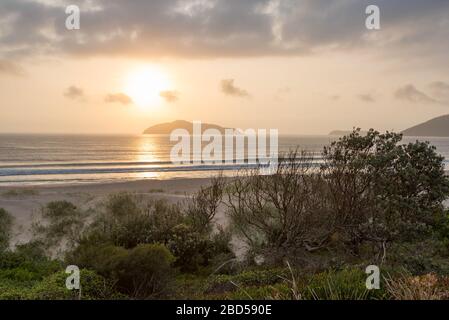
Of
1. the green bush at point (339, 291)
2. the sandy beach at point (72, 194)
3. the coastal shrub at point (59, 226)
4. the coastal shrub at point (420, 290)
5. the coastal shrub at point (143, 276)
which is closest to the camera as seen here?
the coastal shrub at point (420, 290)

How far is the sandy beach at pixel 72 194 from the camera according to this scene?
20.6 meters

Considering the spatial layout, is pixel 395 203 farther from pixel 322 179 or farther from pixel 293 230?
pixel 293 230

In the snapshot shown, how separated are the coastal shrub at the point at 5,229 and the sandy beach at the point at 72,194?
0.93 feet

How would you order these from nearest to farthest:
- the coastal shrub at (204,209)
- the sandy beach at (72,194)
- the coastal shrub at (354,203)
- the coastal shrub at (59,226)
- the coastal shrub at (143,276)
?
the coastal shrub at (143,276) < the coastal shrub at (354,203) < the coastal shrub at (59,226) < the coastal shrub at (204,209) < the sandy beach at (72,194)

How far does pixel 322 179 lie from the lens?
14094 mm

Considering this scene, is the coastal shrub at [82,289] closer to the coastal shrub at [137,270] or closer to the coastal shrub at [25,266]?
the coastal shrub at [137,270]

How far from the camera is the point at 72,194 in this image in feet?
96.5

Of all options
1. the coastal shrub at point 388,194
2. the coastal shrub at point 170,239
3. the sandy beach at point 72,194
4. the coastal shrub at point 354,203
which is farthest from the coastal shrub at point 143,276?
the sandy beach at point 72,194

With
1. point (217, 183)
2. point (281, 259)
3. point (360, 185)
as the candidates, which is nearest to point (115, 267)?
point (281, 259)

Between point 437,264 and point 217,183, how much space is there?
9985 millimetres

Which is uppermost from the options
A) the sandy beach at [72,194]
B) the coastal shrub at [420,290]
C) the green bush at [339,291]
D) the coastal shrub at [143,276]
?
the coastal shrub at [420,290]

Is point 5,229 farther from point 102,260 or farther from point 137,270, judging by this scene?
point 137,270

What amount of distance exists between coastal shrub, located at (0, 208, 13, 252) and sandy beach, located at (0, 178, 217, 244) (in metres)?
0.28

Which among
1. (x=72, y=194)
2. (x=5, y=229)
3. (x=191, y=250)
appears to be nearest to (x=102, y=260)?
(x=191, y=250)
